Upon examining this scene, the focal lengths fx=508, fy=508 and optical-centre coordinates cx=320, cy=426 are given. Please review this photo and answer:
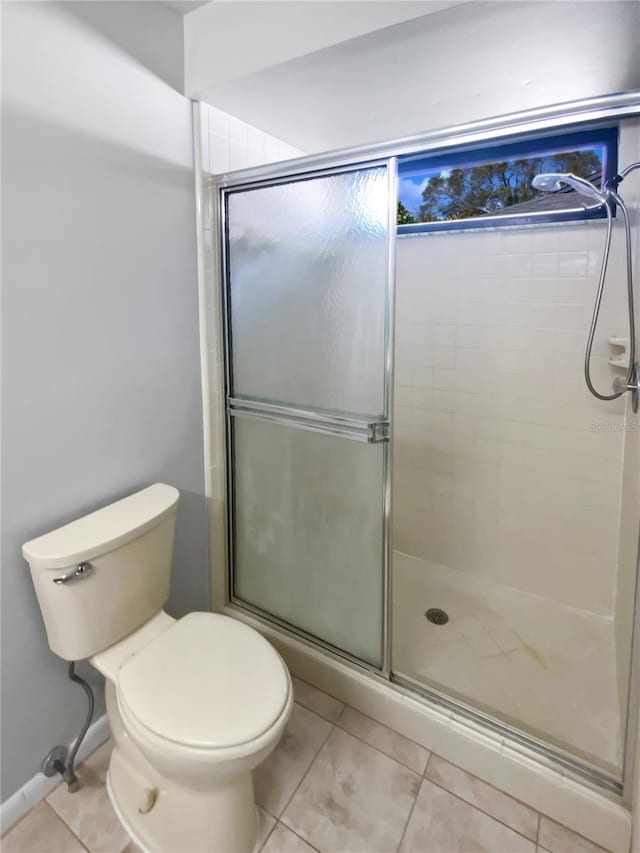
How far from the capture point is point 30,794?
4.73 feet

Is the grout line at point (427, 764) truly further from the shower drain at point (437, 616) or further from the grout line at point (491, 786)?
the shower drain at point (437, 616)

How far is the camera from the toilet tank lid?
1.31 metres

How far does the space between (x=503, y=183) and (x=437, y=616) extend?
1.86 metres

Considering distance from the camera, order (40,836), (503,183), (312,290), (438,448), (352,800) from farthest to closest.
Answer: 1. (438,448)
2. (503,183)
3. (312,290)
4. (352,800)
5. (40,836)

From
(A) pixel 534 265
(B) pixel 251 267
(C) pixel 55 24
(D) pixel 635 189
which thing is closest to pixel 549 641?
(A) pixel 534 265

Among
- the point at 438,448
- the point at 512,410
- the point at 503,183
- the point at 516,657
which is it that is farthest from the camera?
the point at 438,448

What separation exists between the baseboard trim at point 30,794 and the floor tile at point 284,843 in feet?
2.14

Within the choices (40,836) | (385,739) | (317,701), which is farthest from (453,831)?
(40,836)

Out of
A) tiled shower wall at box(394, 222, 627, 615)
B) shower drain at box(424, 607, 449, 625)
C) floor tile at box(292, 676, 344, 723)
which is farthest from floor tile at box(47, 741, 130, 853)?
tiled shower wall at box(394, 222, 627, 615)

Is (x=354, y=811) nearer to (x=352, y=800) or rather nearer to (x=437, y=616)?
(x=352, y=800)

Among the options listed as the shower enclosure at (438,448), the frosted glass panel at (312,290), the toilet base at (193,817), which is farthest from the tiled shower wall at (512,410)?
the toilet base at (193,817)

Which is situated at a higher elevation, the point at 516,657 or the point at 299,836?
the point at 516,657

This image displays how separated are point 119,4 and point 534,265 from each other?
1.67 metres

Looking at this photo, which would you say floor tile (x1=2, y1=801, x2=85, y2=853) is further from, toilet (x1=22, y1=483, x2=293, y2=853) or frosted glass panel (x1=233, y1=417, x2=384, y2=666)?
frosted glass panel (x1=233, y1=417, x2=384, y2=666)
